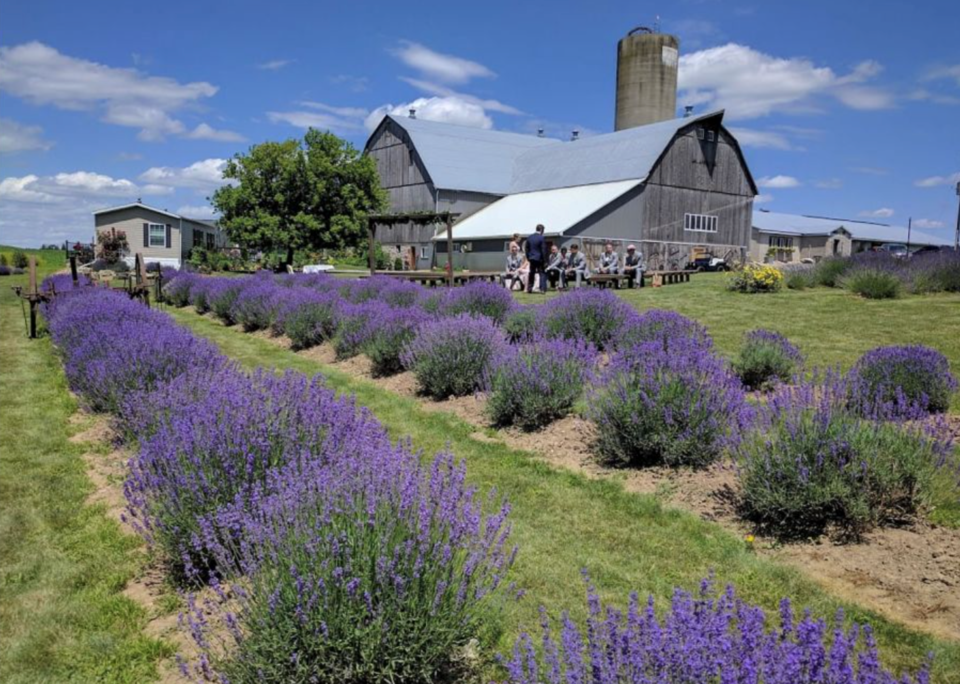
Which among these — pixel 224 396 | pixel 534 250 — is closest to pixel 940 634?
pixel 224 396

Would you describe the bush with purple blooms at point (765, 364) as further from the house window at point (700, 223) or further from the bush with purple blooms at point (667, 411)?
the house window at point (700, 223)

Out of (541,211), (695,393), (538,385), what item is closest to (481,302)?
(538,385)

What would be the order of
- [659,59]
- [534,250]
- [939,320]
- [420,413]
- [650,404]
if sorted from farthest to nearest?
[659,59] → [534,250] → [939,320] → [420,413] → [650,404]

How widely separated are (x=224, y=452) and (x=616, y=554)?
2.32 meters

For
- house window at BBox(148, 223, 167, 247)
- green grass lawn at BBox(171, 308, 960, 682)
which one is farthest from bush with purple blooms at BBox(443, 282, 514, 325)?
house window at BBox(148, 223, 167, 247)

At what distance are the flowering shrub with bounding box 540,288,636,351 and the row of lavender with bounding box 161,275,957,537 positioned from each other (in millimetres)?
22

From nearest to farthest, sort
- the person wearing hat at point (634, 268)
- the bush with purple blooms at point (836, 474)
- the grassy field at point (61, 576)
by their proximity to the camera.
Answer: the grassy field at point (61, 576) < the bush with purple blooms at point (836, 474) < the person wearing hat at point (634, 268)

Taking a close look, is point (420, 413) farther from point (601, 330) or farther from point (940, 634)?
point (940, 634)

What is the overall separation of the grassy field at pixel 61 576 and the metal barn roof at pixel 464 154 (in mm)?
38346

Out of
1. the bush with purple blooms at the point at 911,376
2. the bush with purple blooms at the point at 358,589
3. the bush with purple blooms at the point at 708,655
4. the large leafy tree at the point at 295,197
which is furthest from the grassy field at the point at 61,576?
the large leafy tree at the point at 295,197

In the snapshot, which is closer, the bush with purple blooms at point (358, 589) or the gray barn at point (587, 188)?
the bush with purple blooms at point (358, 589)

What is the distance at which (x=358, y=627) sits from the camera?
2.62 meters

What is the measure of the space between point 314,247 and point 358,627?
37403 millimetres

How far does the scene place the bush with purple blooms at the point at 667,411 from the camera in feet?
18.3
